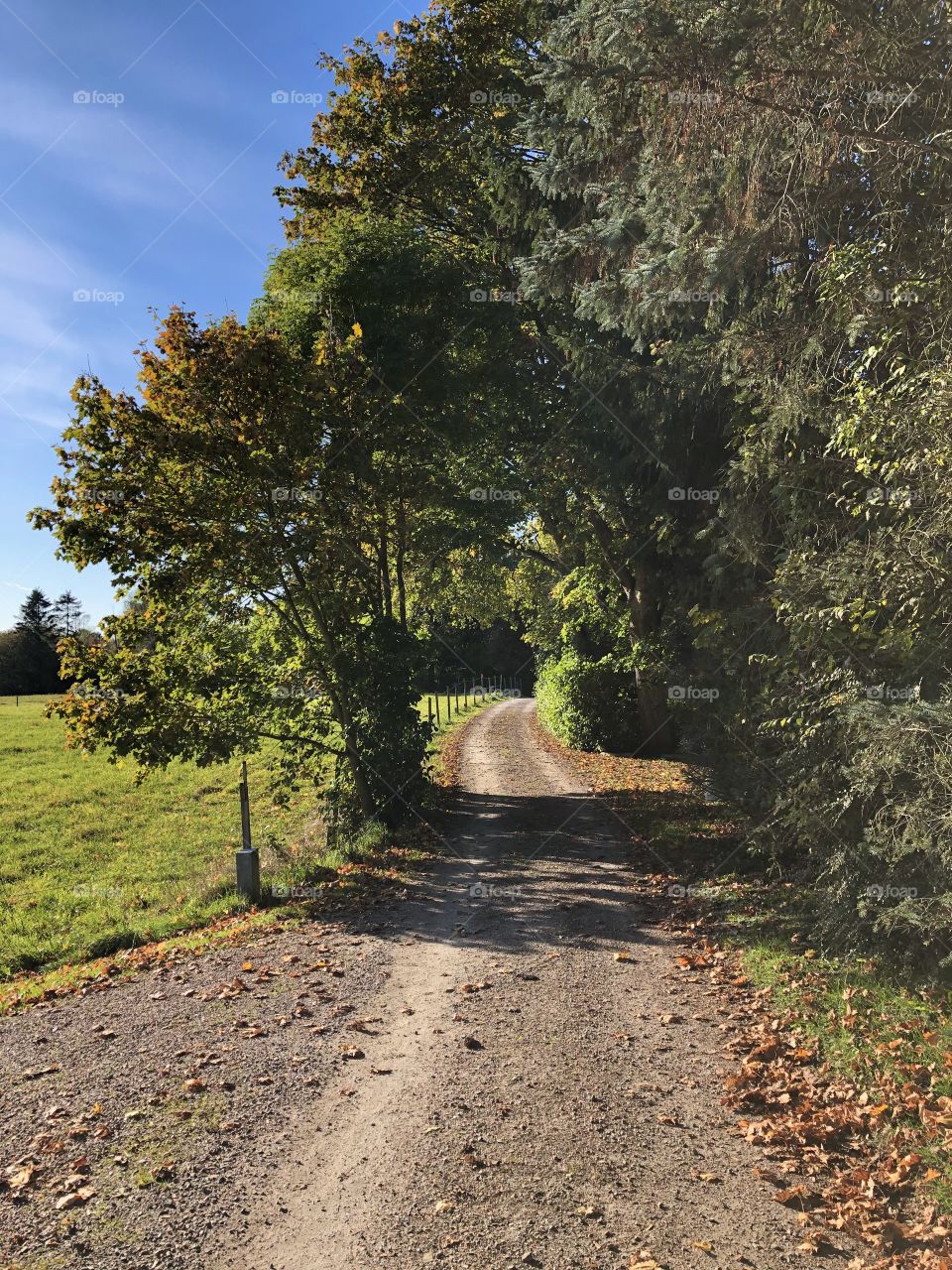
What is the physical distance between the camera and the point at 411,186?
1571 cm

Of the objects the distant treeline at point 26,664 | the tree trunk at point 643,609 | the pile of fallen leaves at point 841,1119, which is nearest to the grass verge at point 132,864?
the pile of fallen leaves at point 841,1119

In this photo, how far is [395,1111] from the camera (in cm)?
518

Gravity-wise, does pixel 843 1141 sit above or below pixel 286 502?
below

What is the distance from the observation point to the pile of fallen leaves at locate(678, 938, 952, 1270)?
13.2 ft

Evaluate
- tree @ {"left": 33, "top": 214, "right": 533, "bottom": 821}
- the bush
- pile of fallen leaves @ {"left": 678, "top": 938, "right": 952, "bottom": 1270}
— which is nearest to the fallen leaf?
pile of fallen leaves @ {"left": 678, "top": 938, "right": 952, "bottom": 1270}

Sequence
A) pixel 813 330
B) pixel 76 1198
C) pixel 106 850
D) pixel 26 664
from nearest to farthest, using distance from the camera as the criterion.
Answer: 1. pixel 76 1198
2. pixel 813 330
3. pixel 106 850
4. pixel 26 664

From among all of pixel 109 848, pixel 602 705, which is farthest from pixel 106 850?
pixel 602 705

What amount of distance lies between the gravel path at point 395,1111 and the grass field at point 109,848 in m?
3.68

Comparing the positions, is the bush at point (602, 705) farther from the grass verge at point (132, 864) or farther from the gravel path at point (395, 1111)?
the gravel path at point (395, 1111)

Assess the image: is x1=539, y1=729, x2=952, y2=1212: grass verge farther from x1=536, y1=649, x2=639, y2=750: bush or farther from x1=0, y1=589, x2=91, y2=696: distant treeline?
x1=0, y1=589, x2=91, y2=696: distant treeline

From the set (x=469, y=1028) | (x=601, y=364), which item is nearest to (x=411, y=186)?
(x=601, y=364)

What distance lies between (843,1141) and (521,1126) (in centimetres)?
202

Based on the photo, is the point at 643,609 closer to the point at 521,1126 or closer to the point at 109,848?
the point at 109,848

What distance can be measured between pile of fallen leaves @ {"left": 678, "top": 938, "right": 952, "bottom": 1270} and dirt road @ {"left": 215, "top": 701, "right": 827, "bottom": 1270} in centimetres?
20
